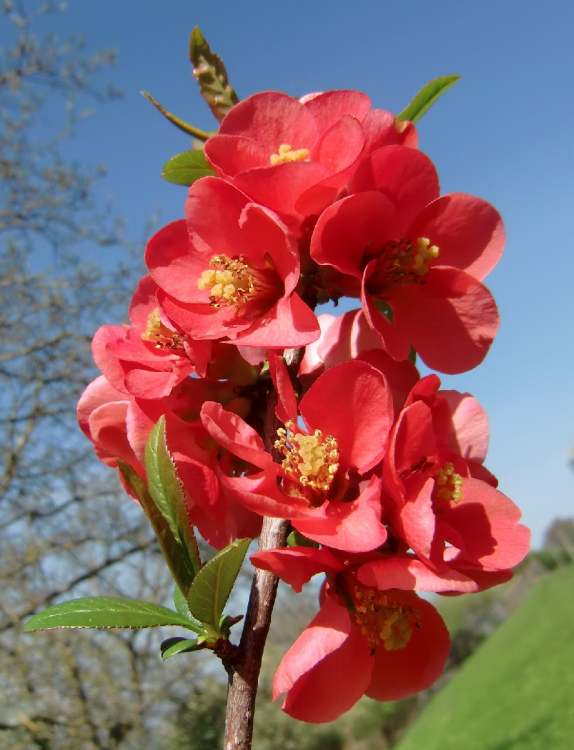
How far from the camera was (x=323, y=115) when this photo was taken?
0.87 m

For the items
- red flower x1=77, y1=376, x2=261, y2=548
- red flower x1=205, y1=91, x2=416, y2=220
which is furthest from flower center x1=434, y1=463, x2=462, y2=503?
red flower x1=205, y1=91, x2=416, y2=220

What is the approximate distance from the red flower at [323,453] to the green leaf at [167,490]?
65 millimetres

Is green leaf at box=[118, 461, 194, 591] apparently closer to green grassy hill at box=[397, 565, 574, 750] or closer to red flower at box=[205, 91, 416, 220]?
red flower at box=[205, 91, 416, 220]

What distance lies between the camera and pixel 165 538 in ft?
2.46

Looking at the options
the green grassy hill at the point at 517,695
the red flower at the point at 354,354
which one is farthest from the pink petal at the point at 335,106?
the green grassy hill at the point at 517,695

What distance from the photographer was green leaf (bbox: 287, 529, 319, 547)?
78 centimetres

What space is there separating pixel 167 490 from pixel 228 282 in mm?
254

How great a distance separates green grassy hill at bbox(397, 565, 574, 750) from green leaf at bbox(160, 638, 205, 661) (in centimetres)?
938

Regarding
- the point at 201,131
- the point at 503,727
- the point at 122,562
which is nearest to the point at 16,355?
the point at 122,562

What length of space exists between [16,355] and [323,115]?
7010 millimetres

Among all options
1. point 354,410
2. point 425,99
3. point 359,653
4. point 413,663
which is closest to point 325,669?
point 359,653

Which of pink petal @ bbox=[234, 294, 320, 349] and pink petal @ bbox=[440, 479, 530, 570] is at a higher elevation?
pink petal @ bbox=[234, 294, 320, 349]

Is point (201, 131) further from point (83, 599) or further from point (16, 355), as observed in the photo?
point (16, 355)

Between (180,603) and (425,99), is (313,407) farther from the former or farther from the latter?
(425,99)
